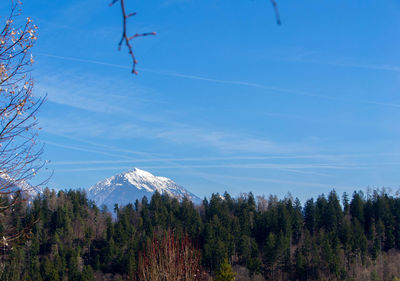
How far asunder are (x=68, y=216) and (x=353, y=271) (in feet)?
125

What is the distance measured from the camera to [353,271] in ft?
161

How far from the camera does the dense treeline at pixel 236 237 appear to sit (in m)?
48.7

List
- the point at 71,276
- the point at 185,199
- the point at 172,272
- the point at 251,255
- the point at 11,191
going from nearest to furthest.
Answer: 1. the point at 11,191
2. the point at 172,272
3. the point at 71,276
4. the point at 251,255
5. the point at 185,199

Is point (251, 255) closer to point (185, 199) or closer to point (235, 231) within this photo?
point (235, 231)

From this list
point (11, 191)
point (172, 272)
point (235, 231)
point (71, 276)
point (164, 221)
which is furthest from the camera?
point (164, 221)

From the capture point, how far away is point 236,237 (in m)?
55.9

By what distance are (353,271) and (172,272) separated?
40.8 m

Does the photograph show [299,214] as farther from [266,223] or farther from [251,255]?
[251,255]

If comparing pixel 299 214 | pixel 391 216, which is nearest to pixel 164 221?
pixel 299 214

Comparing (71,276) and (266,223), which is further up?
(266,223)

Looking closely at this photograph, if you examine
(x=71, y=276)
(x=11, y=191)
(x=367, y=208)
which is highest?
(x=367, y=208)

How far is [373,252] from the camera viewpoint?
53969mm

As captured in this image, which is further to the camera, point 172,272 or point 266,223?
point 266,223

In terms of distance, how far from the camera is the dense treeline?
4866 centimetres
